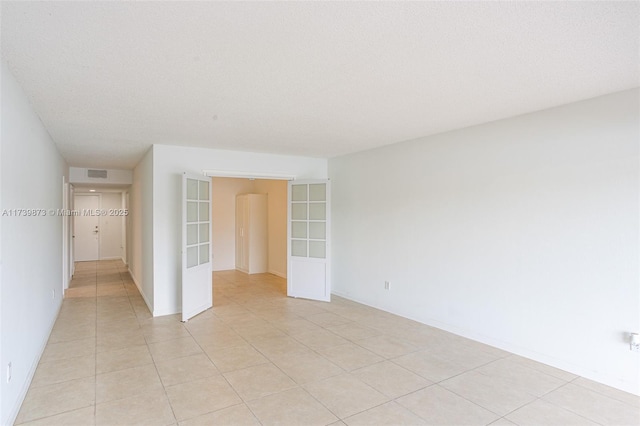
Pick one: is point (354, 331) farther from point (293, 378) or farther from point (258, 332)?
point (293, 378)

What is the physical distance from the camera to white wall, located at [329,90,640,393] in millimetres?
2982

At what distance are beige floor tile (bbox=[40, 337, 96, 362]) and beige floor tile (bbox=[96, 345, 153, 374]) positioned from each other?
0.23m

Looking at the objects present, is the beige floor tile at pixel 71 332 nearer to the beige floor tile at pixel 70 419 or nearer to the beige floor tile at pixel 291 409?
the beige floor tile at pixel 70 419

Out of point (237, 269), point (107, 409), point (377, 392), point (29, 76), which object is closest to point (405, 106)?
point (377, 392)

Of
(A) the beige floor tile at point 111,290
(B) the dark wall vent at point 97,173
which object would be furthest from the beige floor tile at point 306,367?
(B) the dark wall vent at point 97,173

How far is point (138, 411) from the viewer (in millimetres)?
2604

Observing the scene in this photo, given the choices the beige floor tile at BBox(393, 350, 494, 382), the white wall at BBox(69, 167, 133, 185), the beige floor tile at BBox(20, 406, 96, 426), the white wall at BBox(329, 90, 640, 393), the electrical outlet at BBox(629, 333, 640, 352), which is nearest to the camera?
the beige floor tile at BBox(20, 406, 96, 426)

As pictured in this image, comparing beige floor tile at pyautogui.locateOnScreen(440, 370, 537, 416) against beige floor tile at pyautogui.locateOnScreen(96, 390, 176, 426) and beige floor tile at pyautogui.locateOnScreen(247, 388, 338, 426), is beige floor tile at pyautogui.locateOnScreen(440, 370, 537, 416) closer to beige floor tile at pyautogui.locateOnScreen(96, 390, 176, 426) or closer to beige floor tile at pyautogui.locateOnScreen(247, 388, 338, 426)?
beige floor tile at pyautogui.locateOnScreen(247, 388, 338, 426)

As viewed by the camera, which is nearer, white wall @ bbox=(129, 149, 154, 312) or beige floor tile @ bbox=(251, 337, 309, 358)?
beige floor tile @ bbox=(251, 337, 309, 358)

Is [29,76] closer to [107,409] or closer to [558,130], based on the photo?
[107,409]

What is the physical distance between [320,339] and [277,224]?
4.38m

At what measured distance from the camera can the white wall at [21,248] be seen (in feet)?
7.65

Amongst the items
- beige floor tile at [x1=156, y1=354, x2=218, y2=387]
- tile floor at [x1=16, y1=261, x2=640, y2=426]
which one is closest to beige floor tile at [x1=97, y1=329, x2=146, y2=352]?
tile floor at [x1=16, y1=261, x2=640, y2=426]

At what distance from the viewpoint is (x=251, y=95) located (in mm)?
2957
